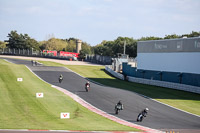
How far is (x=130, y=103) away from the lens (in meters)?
35.8

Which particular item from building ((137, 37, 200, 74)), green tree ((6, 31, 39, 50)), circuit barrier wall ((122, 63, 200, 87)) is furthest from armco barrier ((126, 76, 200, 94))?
green tree ((6, 31, 39, 50))

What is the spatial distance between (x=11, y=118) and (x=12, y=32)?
14267 centimetres

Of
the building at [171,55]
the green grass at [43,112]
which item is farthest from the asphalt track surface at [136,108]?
the building at [171,55]

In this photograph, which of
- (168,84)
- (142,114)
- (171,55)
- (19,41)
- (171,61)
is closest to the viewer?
(142,114)

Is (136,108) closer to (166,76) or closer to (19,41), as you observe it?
(166,76)

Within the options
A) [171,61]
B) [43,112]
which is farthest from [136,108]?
[171,61]

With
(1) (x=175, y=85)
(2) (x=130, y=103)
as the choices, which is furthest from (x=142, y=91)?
(2) (x=130, y=103)

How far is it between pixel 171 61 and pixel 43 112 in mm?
30709

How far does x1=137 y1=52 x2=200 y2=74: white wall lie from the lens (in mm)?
48500

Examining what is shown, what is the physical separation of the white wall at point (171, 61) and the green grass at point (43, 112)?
20.9m

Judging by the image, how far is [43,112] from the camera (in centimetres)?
2886

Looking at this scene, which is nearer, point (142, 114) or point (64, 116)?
point (64, 116)

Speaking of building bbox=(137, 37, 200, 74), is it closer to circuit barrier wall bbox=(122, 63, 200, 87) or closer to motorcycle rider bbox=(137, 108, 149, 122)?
circuit barrier wall bbox=(122, 63, 200, 87)

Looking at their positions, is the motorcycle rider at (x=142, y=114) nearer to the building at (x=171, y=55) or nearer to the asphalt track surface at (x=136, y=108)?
the asphalt track surface at (x=136, y=108)
